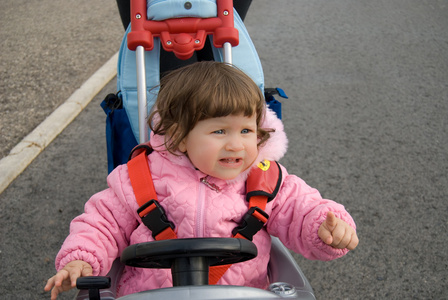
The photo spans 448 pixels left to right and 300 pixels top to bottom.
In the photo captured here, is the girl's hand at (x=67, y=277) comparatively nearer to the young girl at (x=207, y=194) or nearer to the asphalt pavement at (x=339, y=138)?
the young girl at (x=207, y=194)

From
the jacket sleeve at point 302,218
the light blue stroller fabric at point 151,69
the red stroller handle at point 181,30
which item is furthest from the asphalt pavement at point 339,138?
the red stroller handle at point 181,30

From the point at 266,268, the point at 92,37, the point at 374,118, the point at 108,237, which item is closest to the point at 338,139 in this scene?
the point at 374,118

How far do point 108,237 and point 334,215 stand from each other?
2.58ft

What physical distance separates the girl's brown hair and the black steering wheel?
452 millimetres

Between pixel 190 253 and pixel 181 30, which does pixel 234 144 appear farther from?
pixel 181 30

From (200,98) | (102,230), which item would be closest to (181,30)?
(200,98)

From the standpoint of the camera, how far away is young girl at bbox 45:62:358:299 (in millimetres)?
1482

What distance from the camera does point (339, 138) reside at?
11.0 feet

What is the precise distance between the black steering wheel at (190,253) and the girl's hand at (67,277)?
212mm

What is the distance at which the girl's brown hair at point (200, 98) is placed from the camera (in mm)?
1475

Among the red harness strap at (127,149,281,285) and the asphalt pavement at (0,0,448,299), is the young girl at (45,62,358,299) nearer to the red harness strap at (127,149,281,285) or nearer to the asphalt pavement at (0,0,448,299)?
the red harness strap at (127,149,281,285)

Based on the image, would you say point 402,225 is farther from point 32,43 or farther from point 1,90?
point 32,43

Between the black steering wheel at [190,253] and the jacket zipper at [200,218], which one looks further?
the jacket zipper at [200,218]

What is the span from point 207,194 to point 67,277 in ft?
1.77
